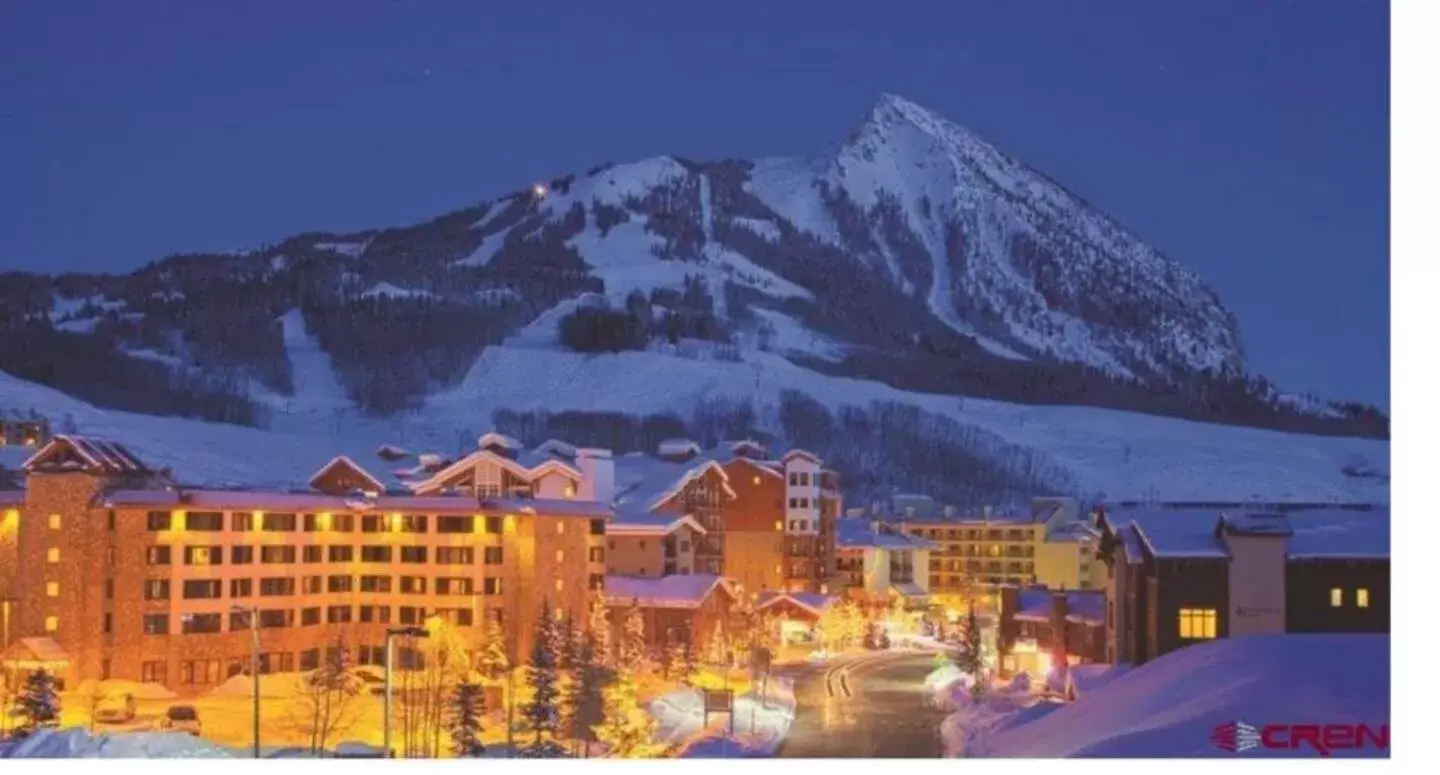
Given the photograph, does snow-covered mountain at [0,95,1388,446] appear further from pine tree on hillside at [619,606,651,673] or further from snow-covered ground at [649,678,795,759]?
snow-covered ground at [649,678,795,759]

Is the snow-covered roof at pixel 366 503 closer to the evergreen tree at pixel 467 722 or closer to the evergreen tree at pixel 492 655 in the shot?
the evergreen tree at pixel 492 655

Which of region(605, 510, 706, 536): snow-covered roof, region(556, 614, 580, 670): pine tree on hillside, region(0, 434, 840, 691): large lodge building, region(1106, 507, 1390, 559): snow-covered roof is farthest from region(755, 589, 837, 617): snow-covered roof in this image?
region(1106, 507, 1390, 559): snow-covered roof

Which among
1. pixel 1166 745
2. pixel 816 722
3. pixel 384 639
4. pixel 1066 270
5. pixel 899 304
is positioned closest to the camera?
pixel 1166 745

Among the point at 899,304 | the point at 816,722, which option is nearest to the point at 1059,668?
the point at 816,722

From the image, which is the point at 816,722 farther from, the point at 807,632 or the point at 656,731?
the point at 807,632

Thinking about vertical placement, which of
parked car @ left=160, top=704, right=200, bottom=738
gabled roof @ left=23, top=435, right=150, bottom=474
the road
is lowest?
the road

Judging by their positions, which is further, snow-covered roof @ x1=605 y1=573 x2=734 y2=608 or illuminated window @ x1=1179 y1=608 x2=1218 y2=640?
snow-covered roof @ x1=605 y1=573 x2=734 y2=608
